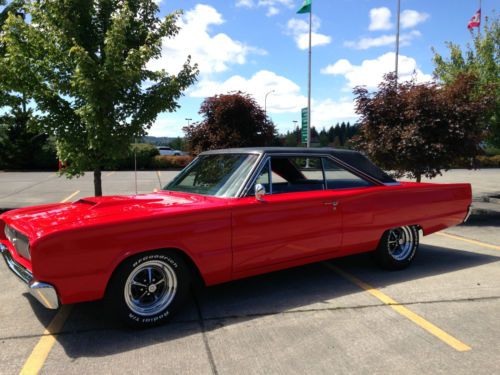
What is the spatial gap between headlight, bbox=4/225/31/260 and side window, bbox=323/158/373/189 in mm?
3143

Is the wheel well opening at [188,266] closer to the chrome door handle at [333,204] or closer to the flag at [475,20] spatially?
the chrome door handle at [333,204]

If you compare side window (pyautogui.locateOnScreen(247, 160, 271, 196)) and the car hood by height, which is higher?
side window (pyautogui.locateOnScreen(247, 160, 271, 196))

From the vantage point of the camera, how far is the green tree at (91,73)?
6.88 metres

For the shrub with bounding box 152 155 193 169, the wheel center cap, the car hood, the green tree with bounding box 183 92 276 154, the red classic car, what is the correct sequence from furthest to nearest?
the shrub with bounding box 152 155 193 169 < the green tree with bounding box 183 92 276 154 < the wheel center cap < the car hood < the red classic car

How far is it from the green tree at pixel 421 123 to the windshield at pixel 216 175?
591cm

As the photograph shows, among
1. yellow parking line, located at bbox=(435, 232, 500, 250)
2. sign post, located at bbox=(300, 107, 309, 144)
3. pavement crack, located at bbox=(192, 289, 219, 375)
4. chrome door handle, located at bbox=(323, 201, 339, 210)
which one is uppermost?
sign post, located at bbox=(300, 107, 309, 144)

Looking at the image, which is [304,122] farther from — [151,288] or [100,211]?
[151,288]

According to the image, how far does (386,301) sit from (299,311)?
0.95 metres

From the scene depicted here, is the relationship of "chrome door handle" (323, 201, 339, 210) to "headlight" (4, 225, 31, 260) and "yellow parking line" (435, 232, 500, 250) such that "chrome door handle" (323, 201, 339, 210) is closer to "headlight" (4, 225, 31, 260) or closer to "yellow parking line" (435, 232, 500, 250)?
"headlight" (4, 225, 31, 260)

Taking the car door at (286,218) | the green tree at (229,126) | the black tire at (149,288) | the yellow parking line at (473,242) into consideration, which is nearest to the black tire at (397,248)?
the car door at (286,218)

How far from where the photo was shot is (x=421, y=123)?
938 centimetres

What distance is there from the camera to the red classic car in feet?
10.8

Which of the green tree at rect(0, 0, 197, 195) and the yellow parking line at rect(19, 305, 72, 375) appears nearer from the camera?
the yellow parking line at rect(19, 305, 72, 375)

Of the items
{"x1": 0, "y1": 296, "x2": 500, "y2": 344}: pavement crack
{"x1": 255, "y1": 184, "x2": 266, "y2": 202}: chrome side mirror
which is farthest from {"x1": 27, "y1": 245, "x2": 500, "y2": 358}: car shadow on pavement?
{"x1": 255, "y1": 184, "x2": 266, "y2": 202}: chrome side mirror
